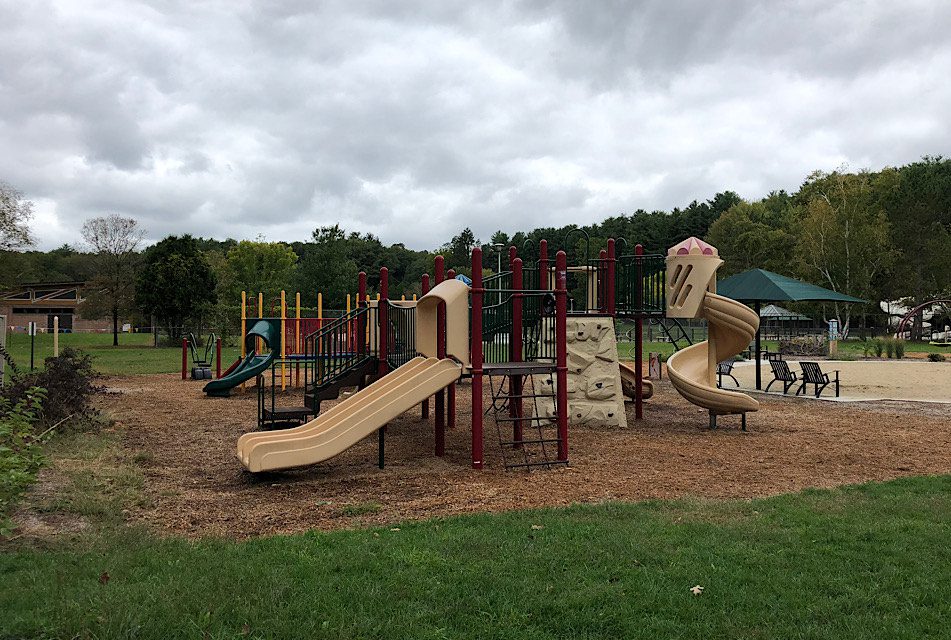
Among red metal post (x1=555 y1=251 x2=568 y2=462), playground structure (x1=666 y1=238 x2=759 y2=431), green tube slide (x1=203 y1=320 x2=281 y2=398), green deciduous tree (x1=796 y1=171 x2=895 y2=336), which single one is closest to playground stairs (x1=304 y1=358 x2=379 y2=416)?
red metal post (x1=555 y1=251 x2=568 y2=462)

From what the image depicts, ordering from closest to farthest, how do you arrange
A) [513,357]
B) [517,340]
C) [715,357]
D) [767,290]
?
[517,340]
[513,357]
[715,357]
[767,290]

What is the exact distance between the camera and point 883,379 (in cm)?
2272

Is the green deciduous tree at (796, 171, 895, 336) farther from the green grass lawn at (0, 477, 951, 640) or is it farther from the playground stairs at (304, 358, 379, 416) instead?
the green grass lawn at (0, 477, 951, 640)

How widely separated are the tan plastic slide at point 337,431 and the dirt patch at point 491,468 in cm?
32

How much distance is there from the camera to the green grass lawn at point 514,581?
4.13m

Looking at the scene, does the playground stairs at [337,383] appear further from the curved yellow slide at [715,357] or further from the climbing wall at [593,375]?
the curved yellow slide at [715,357]

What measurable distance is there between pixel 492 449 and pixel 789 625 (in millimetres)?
7030

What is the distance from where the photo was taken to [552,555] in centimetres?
534

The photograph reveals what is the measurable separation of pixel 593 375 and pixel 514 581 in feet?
29.4

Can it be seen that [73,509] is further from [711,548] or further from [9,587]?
[711,548]

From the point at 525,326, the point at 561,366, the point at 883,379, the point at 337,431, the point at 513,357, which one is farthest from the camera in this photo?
the point at 883,379

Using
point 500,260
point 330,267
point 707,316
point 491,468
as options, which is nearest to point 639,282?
point 707,316

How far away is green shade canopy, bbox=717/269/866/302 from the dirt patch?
4391mm

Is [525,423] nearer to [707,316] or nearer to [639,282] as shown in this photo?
[639,282]
